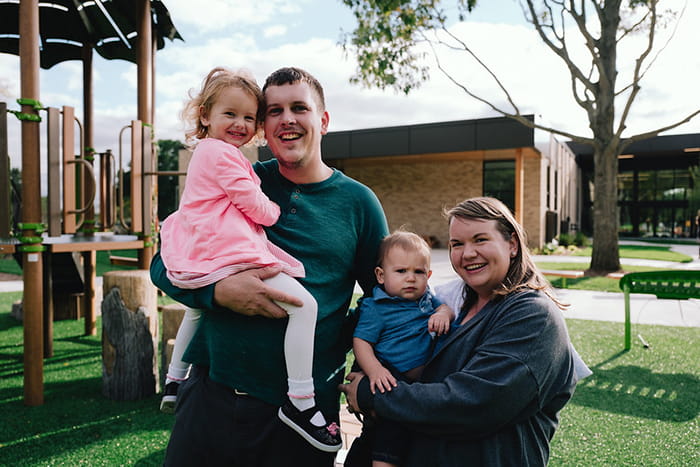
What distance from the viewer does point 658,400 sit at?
487 cm

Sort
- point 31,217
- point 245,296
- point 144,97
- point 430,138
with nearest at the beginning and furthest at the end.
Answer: point 245,296 < point 31,217 < point 144,97 < point 430,138

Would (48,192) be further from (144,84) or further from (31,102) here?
(144,84)

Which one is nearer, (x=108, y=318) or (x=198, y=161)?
(x=198, y=161)

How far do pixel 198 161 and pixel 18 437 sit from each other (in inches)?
132

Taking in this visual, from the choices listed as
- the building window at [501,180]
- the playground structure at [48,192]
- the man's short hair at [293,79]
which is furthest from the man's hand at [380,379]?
the building window at [501,180]

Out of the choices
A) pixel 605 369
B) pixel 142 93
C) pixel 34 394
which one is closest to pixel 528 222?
pixel 605 369

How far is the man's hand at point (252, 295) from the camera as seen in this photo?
69.3 inches

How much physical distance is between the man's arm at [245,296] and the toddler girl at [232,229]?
3cm

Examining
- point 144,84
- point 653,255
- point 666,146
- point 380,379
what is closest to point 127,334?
point 144,84

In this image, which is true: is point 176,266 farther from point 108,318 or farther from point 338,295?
point 108,318

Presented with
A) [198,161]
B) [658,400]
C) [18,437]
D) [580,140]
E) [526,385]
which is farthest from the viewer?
[580,140]

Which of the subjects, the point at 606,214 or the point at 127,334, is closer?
the point at 127,334

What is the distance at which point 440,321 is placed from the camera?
6.50 ft

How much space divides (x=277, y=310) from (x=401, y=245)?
2.00 ft
